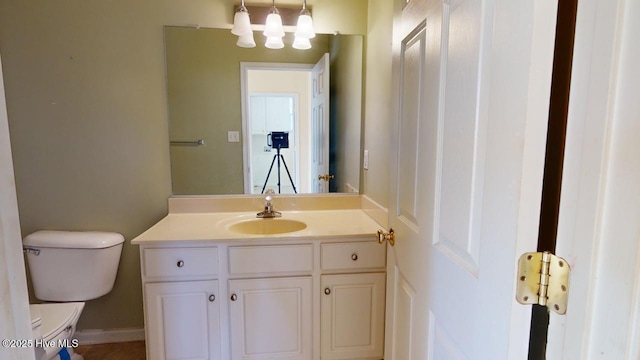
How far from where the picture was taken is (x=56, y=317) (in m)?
1.39

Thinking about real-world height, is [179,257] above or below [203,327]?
above

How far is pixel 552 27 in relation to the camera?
18.0 inches

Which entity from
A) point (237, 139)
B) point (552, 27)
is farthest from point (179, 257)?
point (552, 27)

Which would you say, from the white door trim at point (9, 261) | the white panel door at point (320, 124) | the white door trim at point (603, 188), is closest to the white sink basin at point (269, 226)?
the white panel door at point (320, 124)

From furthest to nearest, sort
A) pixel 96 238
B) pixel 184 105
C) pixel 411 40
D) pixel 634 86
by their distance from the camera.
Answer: pixel 184 105 < pixel 96 238 < pixel 411 40 < pixel 634 86

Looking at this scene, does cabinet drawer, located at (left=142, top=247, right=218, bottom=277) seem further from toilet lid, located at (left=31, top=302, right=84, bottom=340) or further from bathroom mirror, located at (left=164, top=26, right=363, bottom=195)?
bathroom mirror, located at (left=164, top=26, right=363, bottom=195)

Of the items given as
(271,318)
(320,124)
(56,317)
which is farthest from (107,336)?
(320,124)

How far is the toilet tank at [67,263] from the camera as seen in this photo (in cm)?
167

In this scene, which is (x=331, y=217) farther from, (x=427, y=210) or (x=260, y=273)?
(x=427, y=210)

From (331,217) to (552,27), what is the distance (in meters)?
1.48

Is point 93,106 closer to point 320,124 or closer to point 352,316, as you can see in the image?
point 320,124

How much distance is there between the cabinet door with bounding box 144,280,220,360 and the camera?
1.45 meters

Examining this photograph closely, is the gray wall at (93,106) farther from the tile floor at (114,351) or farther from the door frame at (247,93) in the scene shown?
the tile floor at (114,351)

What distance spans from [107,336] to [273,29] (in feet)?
6.73
